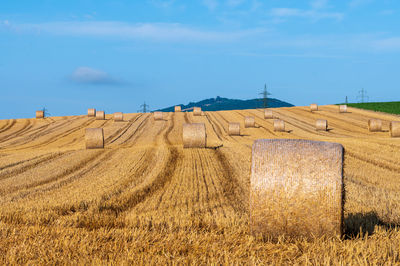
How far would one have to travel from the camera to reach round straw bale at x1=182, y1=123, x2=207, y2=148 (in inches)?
699

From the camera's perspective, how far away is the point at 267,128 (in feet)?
102

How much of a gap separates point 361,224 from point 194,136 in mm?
12258

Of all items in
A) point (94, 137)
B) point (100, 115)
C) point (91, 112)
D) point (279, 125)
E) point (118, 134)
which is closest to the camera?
point (94, 137)

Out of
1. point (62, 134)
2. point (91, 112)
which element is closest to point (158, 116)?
point (91, 112)

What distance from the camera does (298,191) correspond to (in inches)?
209

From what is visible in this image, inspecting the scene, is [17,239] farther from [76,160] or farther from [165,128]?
[165,128]

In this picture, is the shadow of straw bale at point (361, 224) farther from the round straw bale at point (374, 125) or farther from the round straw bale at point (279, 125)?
the round straw bale at point (374, 125)

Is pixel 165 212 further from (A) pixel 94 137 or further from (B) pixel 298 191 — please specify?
(A) pixel 94 137

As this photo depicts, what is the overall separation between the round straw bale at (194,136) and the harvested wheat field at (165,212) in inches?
49.1

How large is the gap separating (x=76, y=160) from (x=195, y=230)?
417 inches

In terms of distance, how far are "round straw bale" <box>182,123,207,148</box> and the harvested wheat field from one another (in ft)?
4.09

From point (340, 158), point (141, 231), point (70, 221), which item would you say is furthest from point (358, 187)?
point (70, 221)

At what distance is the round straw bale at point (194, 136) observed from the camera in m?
17.8

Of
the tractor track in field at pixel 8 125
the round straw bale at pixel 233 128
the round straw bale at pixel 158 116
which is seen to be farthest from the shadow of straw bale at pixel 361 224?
the tractor track in field at pixel 8 125
